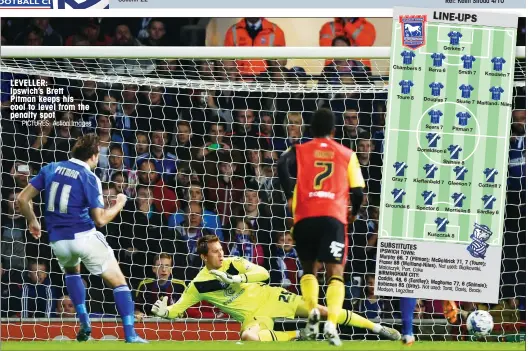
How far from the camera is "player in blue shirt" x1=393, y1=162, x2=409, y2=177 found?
24.2 ft

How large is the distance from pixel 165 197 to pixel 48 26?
90.8 inches

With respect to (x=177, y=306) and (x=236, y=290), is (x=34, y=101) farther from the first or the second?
(x=236, y=290)

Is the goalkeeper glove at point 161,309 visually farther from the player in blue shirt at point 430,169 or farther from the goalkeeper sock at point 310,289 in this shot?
the player in blue shirt at point 430,169

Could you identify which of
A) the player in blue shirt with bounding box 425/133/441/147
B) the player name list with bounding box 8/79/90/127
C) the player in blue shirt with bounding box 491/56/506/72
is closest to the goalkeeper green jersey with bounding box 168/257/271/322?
the player in blue shirt with bounding box 425/133/441/147

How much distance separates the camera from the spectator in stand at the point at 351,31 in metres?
10.3

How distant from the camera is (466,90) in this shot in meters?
7.36

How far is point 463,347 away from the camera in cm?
795

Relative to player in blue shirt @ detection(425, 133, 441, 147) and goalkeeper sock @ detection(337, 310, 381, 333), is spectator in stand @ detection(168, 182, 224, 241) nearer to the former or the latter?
goalkeeper sock @ detection(337, 310, 381, 333)

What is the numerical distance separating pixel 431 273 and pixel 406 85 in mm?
1246

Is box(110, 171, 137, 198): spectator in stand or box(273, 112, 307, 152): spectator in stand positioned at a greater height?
box(273, 112, 307, 152): spectator in stand

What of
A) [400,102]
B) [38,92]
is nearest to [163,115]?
[38,92]

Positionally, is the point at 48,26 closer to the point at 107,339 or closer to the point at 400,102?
the point at 107,339

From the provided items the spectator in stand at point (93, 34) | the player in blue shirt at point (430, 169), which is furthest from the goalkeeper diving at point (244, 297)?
the spectator in stand at point (93, 34)

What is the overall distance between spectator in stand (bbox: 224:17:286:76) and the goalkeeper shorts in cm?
247
